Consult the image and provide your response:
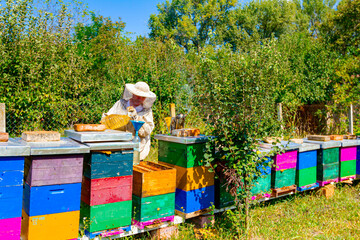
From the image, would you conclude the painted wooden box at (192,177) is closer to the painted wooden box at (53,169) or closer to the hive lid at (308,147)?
the painted wooden box at (53,169)

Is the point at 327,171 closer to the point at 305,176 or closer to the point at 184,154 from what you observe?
the point at 305,176

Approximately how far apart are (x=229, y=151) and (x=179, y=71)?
529 centimetres

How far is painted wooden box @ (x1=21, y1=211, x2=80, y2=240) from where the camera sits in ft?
8.06

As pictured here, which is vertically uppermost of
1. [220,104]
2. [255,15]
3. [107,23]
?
[255,15]

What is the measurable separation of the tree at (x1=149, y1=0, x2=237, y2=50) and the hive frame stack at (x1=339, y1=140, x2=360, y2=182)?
25759mm

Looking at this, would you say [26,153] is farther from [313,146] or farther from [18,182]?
[313,146]

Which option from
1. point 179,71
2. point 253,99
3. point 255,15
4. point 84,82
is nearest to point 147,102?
point 253,99

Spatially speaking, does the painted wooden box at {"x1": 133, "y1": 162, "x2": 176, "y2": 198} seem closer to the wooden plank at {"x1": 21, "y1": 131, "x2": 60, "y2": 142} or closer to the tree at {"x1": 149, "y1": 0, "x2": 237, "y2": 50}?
the wooden plank at {"x1": 21, "y1": 131, "x2": 60, "y2": 142}

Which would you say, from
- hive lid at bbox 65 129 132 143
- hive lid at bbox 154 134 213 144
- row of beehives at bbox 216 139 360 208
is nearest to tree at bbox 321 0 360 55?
row of beehives at bbox 216 139 360 208

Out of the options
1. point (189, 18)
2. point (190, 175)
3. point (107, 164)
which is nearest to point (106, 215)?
point (107, 164)

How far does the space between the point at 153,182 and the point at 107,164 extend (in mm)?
526

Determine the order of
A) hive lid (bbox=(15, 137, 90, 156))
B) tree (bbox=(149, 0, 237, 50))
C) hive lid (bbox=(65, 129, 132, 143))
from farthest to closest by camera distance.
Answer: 1. tree (bbox=(149, 0, 237, 50))
2. hive lid (bbox=(65, 129, 132, 143))
3. hive lid (bbox=(15, 137, 90, 156))

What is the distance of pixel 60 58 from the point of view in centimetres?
645

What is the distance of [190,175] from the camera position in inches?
131
